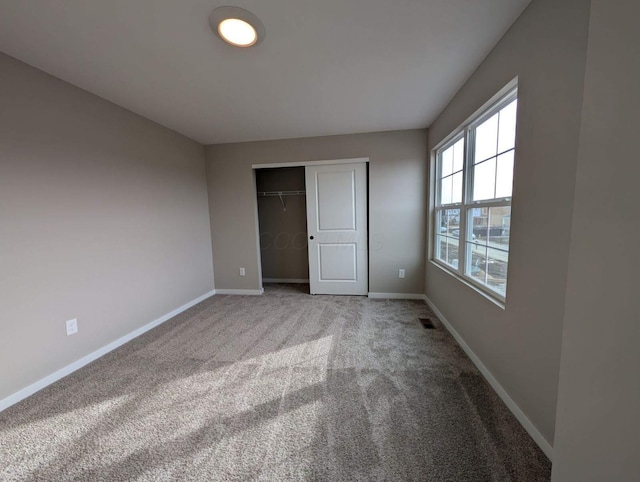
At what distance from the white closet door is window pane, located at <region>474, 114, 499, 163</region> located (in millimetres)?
1515

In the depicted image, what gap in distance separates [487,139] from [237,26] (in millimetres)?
1874

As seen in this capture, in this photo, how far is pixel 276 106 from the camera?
2.39m

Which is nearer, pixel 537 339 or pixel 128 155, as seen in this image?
pixel 537 339

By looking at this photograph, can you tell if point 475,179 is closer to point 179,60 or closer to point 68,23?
point 179,60

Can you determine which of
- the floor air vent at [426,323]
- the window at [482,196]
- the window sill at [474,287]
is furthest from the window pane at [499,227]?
the floor air vent at [426,323]

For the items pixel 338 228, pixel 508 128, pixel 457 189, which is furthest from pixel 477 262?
pixel 338 228

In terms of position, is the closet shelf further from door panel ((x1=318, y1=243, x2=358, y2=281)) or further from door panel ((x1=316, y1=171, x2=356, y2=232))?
door panel ((x1=318, y1=243, x2=358, y2=281))

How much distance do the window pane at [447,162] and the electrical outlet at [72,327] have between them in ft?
12.2

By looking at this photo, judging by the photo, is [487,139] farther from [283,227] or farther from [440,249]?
[283,227]

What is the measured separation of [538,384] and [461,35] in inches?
80.4

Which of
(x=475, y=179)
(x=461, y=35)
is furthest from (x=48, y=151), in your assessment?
(x=475, y=179)

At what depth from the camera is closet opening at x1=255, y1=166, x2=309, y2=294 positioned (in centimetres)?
416

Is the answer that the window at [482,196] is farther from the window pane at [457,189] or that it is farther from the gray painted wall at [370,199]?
the gray painted wall at [370,199]

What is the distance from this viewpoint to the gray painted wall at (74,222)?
1579 millimetres
